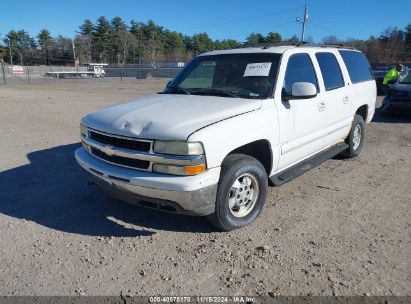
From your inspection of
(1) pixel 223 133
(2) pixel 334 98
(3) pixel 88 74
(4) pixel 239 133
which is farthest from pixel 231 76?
(3) pixel 88 74

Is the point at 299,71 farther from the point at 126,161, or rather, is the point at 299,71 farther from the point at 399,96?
the point at 399,96

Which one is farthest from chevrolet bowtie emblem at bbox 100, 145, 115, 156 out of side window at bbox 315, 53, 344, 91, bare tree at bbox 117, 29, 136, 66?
bare tree at bbox 117, 29, 136, 66

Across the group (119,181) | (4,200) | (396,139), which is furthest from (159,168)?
(396,139)

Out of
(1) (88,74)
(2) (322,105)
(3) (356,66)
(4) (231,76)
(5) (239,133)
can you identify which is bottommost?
(1) (88,74)

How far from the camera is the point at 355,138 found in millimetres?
6445

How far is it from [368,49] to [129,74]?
64.7 meters

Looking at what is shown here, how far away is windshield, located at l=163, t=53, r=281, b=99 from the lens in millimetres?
4254

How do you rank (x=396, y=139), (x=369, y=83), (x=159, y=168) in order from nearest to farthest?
(x=159, y=168), (x=369, y=83), (x=396, y=139)

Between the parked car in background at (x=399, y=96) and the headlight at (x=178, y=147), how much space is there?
954cm

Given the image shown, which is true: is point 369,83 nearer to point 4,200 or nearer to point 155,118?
point 155,118

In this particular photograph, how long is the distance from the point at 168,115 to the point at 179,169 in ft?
2.15

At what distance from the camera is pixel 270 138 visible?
3.98 meters

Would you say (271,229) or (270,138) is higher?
(270,138)

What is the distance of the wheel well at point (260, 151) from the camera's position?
4008 millimetres
